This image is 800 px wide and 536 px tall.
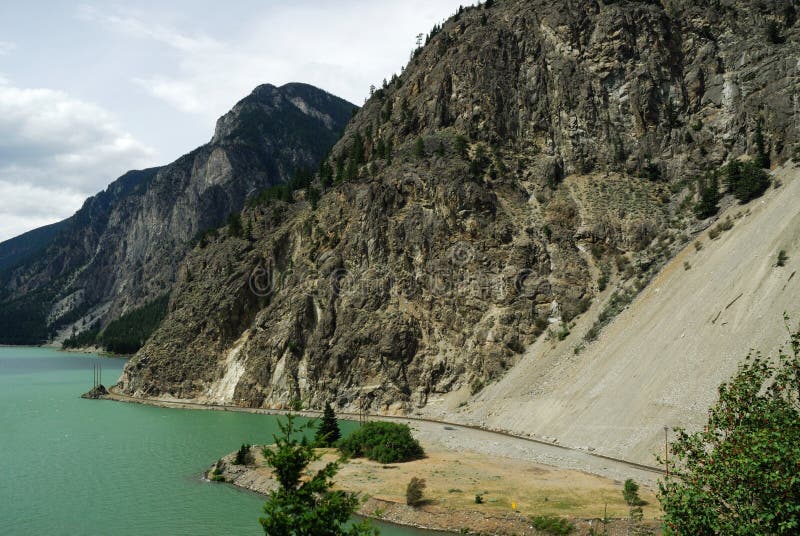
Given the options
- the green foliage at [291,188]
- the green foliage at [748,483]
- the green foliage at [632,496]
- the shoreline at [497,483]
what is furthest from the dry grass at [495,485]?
the green foliage at [291,188]

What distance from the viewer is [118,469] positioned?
143 feet

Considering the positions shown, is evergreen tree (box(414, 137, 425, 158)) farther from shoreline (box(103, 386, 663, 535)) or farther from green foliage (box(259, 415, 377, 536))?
green foliage (box(259, 415, 377, 536))

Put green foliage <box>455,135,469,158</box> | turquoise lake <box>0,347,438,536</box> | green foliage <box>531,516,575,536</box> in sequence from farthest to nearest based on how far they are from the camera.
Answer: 1. green foliage <box>455,135,469,158</box>
2. turquoise lake <box>0,347,438,536</box>
3. green foliage <box>531,516,575,536</box>

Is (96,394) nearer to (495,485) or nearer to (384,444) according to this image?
(384,444)

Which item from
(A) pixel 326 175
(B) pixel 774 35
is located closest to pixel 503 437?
(A) pixel 326 175

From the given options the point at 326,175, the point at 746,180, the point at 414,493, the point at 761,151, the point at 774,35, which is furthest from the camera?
the point at 326,175

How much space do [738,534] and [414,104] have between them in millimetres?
89573

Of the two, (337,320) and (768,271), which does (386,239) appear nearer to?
(337,320)

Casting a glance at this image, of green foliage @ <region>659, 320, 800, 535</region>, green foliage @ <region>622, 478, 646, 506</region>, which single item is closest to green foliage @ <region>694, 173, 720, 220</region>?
green foliage @ <region>622, 478, 646, 506</region>

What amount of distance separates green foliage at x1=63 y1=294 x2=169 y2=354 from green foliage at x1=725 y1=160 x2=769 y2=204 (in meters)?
135

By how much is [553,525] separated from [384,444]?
18.1m

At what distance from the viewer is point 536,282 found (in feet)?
232

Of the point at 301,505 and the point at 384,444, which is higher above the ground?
the point at 301,505

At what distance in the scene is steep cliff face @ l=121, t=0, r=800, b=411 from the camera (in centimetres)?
7044
